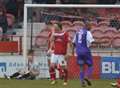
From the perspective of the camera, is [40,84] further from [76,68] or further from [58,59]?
[76,68]

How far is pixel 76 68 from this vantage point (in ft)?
75.8

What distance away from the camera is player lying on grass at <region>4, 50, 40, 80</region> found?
886 inches

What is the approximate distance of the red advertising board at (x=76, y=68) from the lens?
23078mm

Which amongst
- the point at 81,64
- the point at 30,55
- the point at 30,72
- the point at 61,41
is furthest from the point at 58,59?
the point at 30,55

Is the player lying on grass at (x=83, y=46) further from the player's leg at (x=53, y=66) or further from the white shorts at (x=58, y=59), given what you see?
the player's leg at (x=53, y=66)

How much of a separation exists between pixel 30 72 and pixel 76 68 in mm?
1761

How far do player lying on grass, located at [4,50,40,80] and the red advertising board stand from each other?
1.22m

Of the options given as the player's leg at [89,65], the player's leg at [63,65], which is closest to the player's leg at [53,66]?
the player's leg at [63,65]

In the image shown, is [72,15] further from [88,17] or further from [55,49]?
[55,49]

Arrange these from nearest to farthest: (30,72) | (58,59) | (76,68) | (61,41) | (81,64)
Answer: (81,64)
(58,59)
(61,41)
(30,72)
(76,68)

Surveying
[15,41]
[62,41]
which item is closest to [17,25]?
[15,41]

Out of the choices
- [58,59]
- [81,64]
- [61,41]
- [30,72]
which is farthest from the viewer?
[30,72]

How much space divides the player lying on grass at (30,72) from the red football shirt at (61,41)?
2536mm

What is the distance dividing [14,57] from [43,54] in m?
1.09
